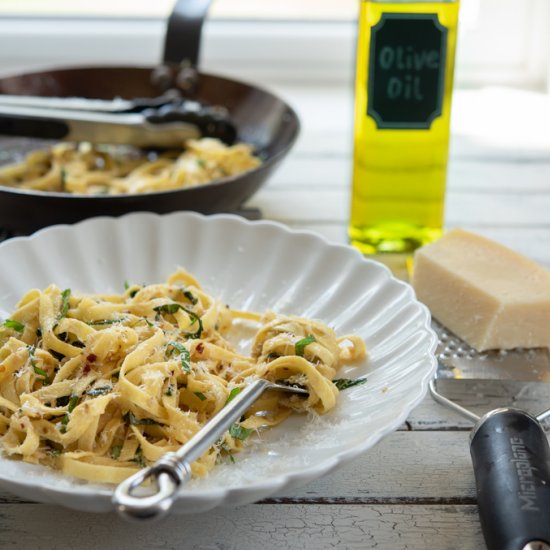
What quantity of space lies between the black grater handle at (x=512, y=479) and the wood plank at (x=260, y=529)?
63 millimetres

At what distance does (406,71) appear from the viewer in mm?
1467

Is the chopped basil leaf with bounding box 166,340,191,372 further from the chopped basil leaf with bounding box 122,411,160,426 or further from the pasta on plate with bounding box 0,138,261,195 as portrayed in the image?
the pasta on plate with bounding box 0,138,261,195

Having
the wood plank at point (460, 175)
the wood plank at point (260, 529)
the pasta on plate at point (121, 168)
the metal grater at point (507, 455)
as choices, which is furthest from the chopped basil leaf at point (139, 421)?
the wood plank at point (460, 175)

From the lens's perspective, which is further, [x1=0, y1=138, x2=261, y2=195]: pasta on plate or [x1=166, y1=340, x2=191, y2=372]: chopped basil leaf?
[x1=0, y1=138, x2=261, y2=195]: pasta on plate

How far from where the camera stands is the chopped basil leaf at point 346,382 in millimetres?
1094

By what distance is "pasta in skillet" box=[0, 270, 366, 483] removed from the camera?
93 centimetres

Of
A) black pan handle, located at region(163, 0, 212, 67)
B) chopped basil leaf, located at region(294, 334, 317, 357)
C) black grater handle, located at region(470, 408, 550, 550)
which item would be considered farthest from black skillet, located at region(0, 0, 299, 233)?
black grater handle, located at region(470, 408, 550, 550)

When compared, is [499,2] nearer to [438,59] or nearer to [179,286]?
[438,59]

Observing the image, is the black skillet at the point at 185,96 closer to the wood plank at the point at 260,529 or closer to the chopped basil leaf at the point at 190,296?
the chopped basil leaf at the point at 190,296

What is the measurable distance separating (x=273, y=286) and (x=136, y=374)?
1.29ft

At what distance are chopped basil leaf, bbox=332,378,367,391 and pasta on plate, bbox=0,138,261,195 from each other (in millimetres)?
612

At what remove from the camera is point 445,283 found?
4.34 feet

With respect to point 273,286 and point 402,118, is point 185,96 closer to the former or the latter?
point 402,118

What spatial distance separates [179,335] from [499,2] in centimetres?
199
